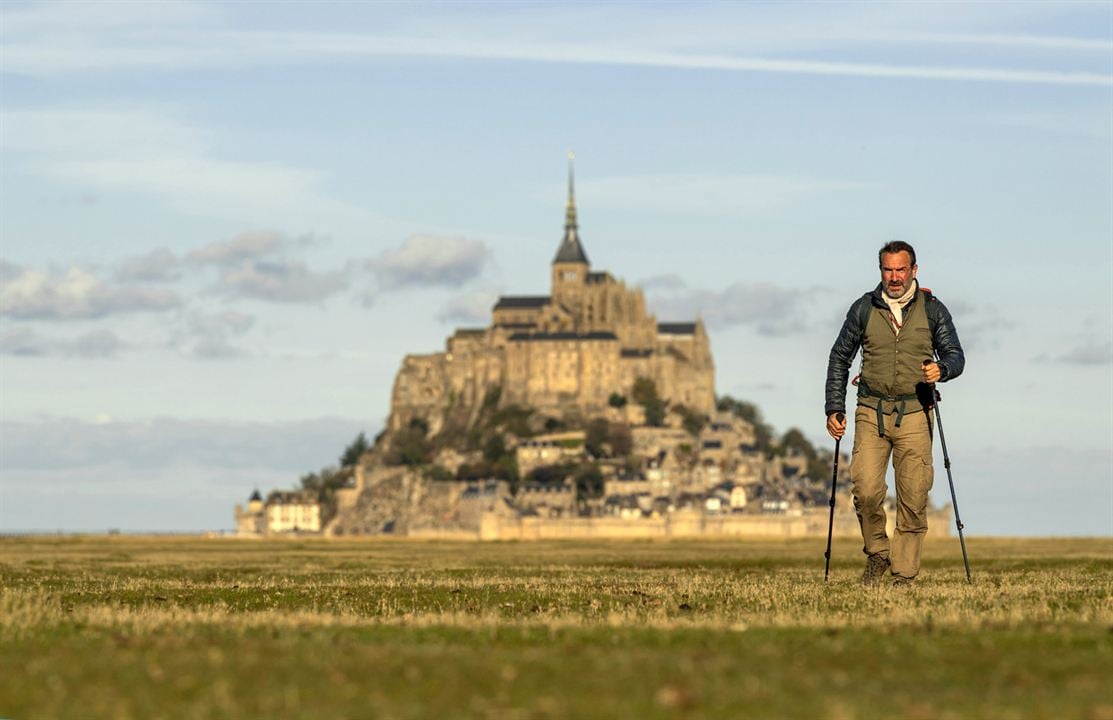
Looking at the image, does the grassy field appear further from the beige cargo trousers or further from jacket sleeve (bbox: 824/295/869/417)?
jacket sleeve (bbox: 824/295/869/417)

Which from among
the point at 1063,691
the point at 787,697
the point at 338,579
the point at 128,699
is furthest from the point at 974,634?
the point at 338,579

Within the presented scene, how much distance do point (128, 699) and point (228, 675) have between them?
101 cm

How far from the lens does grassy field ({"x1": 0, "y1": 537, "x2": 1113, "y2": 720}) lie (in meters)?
11.5

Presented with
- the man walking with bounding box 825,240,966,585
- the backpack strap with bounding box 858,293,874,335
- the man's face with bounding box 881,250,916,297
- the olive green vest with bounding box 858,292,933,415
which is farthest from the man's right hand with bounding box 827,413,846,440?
the man's face with bounding box 881,250,916,297

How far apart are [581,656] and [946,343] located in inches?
369

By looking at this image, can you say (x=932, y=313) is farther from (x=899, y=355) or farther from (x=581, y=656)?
(x=581, y=656)

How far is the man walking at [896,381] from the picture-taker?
71.4 feet

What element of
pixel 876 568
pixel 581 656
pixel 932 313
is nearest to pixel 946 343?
pixel 932 313

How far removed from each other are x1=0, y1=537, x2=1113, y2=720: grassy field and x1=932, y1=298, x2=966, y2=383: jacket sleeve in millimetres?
2573

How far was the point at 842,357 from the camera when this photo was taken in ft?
72.7

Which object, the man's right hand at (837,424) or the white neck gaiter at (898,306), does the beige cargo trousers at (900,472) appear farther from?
the white neck gaiter at (898,306)

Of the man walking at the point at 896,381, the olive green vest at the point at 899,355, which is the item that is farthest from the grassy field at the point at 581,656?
the olive green vest at the point at 899,355

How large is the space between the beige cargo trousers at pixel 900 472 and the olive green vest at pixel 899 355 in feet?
0.68

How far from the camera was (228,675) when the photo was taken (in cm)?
1271
